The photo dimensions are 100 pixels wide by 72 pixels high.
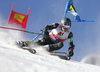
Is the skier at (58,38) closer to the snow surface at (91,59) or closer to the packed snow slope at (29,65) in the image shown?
the packed snow slope at (29,65)

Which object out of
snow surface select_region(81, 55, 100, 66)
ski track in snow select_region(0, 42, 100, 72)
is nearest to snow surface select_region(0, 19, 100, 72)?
ski track in snow select_region(0, 42, 100, 72)

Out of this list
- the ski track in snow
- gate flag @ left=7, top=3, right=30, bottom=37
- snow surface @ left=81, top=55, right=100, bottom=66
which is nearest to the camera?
the ski track in snow

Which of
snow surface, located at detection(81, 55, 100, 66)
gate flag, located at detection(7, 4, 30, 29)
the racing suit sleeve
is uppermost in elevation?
gate flag, located at detection(7, 4, 30, 29)

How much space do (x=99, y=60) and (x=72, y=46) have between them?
13.6ft

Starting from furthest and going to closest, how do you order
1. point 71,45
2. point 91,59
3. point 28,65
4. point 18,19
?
1. point 18,19
2. point 91,59
3. point 71,45
4. point 28,65

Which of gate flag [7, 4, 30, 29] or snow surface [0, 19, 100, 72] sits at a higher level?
gate flag [7, 4, 30, 29]

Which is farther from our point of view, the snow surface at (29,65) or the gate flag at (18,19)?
the gate flag at (18,19)

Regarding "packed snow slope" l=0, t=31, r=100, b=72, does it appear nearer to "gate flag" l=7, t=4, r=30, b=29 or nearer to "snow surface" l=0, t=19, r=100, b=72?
"snow surface" l=0, t=19, r=100, b=72

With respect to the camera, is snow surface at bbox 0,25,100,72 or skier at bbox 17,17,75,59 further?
skier at bbox 17,17,75,59

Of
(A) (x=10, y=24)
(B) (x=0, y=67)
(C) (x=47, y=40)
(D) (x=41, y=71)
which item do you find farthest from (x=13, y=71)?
(A) (x=10, y=24)

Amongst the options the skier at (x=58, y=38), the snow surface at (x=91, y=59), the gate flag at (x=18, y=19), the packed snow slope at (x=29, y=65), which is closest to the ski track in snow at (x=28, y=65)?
the packed snow slope at (x=29, y=65)

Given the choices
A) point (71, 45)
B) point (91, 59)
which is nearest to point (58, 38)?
point (71, 45)

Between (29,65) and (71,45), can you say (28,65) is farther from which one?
(71,45)

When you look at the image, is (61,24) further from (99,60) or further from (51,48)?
(99,60)
